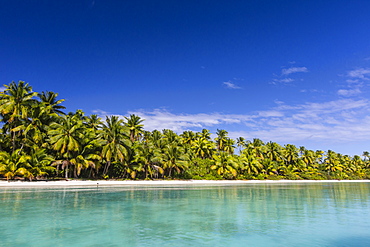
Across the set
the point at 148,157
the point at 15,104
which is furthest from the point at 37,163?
the point at 148,157

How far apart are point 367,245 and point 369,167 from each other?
11017cm

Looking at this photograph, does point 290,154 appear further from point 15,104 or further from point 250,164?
point 15,104

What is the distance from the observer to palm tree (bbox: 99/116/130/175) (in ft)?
132

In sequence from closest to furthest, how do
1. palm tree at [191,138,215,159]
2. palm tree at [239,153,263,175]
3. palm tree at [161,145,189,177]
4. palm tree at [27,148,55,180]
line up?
1. palm tree at [27,148,55,180]
2. palm tree at [161,145,189,177]
3. palm tree at [239,153,263,175]
4. palm tree at [191,138,215,159]

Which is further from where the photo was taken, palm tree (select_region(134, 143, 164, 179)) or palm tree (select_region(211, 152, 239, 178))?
palm tree (select_region(211, 152, 239, 178))

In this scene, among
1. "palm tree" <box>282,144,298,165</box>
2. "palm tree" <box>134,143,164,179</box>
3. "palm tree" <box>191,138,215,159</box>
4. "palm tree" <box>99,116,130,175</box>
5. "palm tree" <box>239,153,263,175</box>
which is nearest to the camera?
"palm tree" <box>99,116,130,175</box>

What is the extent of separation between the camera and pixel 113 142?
4116 centimetres

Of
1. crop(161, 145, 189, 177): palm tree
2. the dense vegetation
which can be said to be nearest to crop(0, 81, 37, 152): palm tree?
the dense vegetation

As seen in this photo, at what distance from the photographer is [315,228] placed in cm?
1030

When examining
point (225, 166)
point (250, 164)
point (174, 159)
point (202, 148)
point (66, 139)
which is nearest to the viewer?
point (66, 139)

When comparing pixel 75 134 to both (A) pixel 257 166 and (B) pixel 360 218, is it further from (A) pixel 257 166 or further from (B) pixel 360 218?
(A) pixel 257 166

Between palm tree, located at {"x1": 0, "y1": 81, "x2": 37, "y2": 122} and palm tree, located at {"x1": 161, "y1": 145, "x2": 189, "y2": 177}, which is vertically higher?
palm tree, located at {"x1": 0, "y1": 81, "x2": 37, "y2": 122}

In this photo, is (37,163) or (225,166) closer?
(37,163)

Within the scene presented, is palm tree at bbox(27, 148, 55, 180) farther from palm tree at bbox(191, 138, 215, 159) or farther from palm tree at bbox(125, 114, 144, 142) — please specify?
palm tree at bbox(191, 138, 215, 159)
